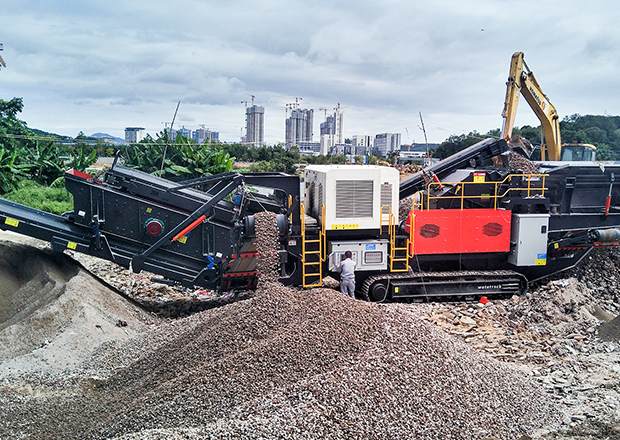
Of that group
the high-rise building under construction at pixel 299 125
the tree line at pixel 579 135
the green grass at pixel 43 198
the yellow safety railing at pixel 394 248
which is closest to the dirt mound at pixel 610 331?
the yellow safety railing at pixel 394 248

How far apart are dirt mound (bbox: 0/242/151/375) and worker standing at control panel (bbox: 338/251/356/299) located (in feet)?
12.6

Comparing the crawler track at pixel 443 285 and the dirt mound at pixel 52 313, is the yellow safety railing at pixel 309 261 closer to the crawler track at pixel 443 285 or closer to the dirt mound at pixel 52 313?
the crawler track at pixel 443 285

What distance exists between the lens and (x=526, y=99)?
14398mm

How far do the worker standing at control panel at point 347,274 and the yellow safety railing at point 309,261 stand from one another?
0.44 m

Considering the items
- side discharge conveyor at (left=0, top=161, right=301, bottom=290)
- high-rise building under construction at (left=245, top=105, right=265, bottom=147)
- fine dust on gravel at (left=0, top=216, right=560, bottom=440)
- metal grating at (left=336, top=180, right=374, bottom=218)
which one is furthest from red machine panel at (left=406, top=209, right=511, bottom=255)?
high-rise building under construction at (left=245, top=105, right=265, bottom=147)

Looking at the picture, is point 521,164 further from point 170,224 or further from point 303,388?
point 303,388

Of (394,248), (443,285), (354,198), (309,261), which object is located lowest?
(443,285)

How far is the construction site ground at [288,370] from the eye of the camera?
558cm

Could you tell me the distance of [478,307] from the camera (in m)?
10.8

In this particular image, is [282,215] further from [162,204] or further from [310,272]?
[162,204]

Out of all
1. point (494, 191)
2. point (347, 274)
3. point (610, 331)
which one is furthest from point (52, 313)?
point (610, 331)

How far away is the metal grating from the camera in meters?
10.2

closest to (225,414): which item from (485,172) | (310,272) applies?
(310,272)

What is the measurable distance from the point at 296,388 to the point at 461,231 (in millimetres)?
6550
